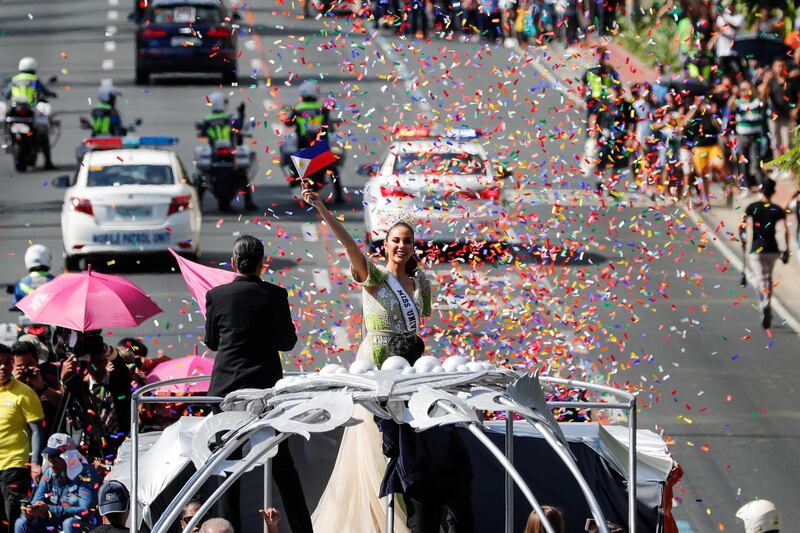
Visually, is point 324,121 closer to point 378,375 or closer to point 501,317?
point 501,317

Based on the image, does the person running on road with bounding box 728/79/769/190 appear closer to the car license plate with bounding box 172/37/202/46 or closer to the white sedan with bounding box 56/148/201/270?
the white sedan with bounding box 56/148/201/270

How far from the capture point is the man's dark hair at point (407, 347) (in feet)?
31.2

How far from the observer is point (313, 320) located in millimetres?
20953

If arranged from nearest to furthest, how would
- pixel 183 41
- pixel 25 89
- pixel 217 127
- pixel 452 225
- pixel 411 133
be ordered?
pixel 411 133 < pixel 452 225 < pixel 217 127 < pixel 25 89 < pixel 183 41

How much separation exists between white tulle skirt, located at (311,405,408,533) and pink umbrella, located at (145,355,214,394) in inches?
97.1

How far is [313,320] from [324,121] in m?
6.85

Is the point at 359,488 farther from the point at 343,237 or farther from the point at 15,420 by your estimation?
the point at 15,420

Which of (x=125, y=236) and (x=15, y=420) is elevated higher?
(x=15, y=420)

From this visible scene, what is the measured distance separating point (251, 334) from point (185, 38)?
93.0 feet

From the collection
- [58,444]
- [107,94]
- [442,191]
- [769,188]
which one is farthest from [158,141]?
[58,444]

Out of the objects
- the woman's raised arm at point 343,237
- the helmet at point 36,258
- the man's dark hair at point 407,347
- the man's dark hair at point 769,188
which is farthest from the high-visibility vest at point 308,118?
the man's dark hair at point 407,347

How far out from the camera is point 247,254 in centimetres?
996

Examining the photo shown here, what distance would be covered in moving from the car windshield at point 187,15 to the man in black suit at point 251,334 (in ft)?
88.4

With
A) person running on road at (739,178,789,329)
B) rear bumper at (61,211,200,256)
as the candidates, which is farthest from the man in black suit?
rear bumper at (61,211,200,256)
